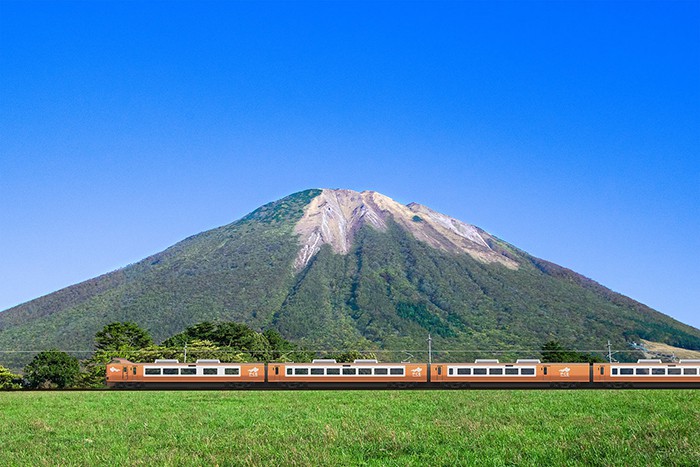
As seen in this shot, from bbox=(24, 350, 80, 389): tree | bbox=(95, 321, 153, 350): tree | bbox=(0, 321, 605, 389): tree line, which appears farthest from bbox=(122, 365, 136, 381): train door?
bbox=(95, 321, 153, 350): tree

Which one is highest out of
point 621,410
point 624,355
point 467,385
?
point 621,410

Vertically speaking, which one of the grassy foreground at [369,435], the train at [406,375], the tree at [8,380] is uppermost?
the grassy foreground at [369,435]

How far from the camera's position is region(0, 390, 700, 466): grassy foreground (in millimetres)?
15625

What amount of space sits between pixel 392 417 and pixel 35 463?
12.4m

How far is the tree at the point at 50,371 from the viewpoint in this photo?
7581 centimetres

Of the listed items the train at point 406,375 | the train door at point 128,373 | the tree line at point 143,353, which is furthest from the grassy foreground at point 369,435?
the tree line at point 143,353

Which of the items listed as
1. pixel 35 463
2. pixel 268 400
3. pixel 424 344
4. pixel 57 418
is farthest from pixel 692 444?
pixel 424 344

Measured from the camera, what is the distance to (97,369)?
8481 centimetres

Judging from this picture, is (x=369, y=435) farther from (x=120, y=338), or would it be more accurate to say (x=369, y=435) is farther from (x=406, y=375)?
(x=120, y=338)

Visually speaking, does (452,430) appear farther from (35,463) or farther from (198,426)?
(35,463)

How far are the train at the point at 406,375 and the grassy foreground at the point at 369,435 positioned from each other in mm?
28143

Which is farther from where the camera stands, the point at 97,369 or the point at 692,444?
the point at 97,369

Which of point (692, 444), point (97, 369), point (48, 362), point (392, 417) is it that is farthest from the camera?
point (97, 369)

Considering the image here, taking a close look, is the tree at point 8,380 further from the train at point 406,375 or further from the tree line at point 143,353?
the train at point 406,375
